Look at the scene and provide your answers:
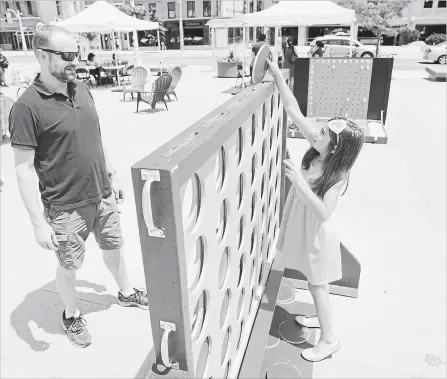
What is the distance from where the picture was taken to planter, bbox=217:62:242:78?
53.0 feet

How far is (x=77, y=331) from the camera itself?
2.66 meters

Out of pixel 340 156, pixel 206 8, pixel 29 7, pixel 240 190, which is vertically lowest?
pixel 240 190

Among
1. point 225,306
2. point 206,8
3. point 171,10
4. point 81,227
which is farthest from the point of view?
point 171,10

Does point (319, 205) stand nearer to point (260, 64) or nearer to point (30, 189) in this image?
point (260, 64)

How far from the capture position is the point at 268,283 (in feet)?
8.92

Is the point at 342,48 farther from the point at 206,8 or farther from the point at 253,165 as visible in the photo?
the point at 206,8

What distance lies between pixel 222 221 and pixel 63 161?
1035 mm

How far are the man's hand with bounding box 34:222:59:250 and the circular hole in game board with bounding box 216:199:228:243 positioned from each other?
1.04 meters

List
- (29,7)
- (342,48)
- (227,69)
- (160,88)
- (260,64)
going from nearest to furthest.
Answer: (260,64) → (160,88) → (227,69) → (342,48) → (29,7)

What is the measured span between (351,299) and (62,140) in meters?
2.25

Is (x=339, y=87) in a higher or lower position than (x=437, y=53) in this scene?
higher

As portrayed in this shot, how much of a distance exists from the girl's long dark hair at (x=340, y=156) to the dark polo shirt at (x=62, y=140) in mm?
1257

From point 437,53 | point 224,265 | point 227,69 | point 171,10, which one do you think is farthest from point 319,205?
point 171,10

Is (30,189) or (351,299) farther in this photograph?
(351,299)
